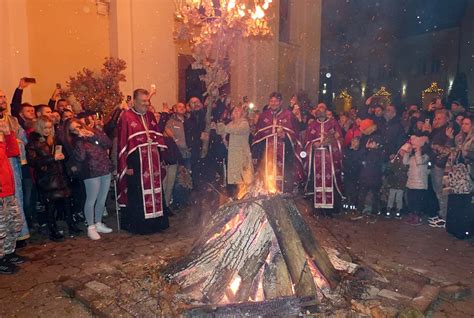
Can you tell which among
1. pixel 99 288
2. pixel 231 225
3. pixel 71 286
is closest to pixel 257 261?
pixel 231 225

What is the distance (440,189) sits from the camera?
310 inches

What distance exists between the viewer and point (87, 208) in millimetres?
6672

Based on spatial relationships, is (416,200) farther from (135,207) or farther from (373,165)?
(135,207)

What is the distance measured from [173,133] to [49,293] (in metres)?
4.21

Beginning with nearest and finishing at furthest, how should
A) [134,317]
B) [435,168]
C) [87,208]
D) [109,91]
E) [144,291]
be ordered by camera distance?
[134,317] → [144,291] → [87,208] → [435,168] → [109,91]

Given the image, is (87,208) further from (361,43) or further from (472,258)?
(361,43)

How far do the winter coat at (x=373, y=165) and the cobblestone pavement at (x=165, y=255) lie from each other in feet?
2.72

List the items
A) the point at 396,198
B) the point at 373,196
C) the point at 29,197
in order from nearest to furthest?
the point at 29,197 → the point at 396,198 → the point at 373,196

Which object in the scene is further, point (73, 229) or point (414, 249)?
point (73, 229)

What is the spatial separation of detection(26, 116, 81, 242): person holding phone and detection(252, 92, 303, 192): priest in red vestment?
3.88 metres

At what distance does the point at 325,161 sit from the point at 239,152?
1.76m

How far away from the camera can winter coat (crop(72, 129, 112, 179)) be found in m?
6.48

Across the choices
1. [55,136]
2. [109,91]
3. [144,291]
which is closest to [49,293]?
[144,291]

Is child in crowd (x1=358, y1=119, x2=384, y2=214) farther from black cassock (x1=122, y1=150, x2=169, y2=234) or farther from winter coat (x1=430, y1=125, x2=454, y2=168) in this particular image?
black cassock (x1=122, y1=150, x2=169, y2=234)
